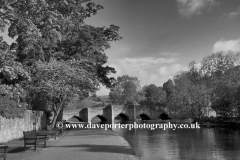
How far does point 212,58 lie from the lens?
55.7 meters

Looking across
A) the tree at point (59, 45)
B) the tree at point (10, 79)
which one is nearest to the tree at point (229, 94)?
the tree at point (59, 45)

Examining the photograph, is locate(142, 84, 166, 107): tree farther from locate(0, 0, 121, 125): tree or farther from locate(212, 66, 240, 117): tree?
locate(0, 0, 121, 125): tree

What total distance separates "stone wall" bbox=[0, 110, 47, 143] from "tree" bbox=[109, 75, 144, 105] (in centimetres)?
6529

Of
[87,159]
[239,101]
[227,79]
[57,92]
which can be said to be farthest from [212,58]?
[87,159]

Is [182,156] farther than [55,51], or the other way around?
[55,51]

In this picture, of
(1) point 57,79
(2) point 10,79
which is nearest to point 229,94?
(1) point 57,79

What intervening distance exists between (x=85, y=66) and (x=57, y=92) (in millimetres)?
4785

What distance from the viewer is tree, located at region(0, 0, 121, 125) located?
39.2 feet

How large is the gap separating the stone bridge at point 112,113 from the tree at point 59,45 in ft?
110

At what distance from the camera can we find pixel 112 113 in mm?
72750

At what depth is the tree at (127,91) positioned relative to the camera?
93.6 m

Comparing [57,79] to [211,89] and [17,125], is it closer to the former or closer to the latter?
[17,125]

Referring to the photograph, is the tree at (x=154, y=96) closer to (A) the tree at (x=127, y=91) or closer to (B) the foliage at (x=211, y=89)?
(A) the tree at (x=127, y=91)

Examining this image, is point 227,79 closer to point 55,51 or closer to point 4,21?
point 55,51
